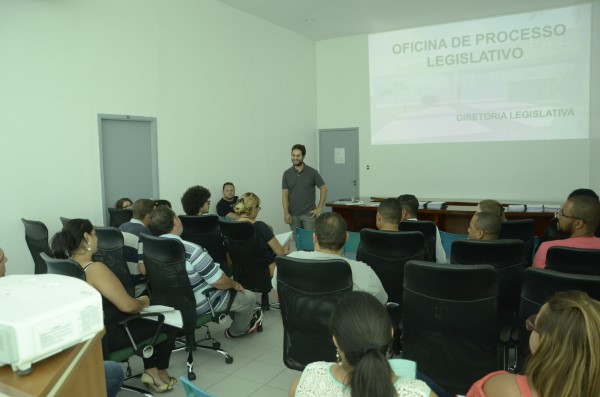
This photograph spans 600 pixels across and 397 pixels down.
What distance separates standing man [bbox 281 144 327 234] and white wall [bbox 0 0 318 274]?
2.92 ft

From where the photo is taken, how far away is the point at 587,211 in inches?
123

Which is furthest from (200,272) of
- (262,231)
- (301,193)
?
(301,193)

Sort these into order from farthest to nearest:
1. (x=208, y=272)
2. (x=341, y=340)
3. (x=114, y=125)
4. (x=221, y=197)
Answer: (x=221, y=197)
(x=114, y=125)
(x=208, y=272)
(x=341, y=340)

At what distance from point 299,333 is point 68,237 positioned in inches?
54.1

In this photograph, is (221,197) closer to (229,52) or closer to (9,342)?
(229,52)

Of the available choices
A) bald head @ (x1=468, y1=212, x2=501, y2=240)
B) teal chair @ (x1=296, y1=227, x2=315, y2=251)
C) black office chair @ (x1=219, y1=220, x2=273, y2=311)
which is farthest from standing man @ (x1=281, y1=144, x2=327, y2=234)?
bald head @ (x1=468, y1=212, x2=501, y2=240)

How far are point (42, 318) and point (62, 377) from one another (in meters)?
0.16

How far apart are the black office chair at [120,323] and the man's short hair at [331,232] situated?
1099 millimetres

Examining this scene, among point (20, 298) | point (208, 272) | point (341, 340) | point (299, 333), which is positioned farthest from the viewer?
point (208, 272)

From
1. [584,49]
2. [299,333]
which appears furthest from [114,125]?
[584,49]

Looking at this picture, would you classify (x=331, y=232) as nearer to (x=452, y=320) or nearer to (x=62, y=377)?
(x=452, y=320)

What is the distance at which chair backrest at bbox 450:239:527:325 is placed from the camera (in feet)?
9.35

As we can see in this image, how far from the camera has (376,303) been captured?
140 cm

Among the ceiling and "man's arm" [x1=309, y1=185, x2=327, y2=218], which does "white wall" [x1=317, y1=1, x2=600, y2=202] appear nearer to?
the ceiling
